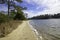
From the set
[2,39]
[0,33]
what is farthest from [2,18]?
[2,39]

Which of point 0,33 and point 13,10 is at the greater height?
point 13,10

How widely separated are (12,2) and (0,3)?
510 cm

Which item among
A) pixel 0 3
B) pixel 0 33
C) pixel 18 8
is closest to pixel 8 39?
pixel 0 33

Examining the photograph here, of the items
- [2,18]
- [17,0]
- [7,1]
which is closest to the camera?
[2,18]

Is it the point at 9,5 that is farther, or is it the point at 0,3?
the point at 9,5

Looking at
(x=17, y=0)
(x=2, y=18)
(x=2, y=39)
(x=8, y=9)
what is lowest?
(x=2, y=39)

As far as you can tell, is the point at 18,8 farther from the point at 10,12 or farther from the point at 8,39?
the point at 8,39

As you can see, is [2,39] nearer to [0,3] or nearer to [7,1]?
[0,3]

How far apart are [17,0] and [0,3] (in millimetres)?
5853

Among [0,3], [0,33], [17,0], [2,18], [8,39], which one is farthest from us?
[17,0]

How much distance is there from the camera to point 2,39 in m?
10.1

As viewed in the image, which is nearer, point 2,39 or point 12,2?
point 2,39

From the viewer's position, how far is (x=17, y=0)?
27.3 metres

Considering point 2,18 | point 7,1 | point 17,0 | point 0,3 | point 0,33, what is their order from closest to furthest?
point 0,33 < point 2,18 < point 0,3 < point 7,1 < point 17,0
